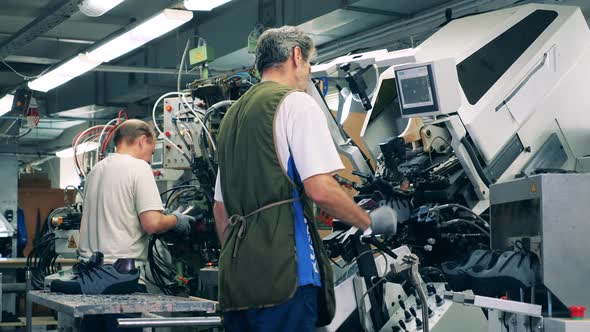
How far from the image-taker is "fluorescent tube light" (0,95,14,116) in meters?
10.9

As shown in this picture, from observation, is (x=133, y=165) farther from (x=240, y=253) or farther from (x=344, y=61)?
(x=240, y=253)

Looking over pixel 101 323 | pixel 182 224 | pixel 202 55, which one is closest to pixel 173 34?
pixel 202 55

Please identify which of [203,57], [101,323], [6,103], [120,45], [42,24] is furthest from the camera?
[6,103]

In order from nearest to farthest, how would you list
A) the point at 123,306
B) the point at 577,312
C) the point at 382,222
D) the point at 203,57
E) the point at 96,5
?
the point at 577,312 < the point at 382,222 < the point at 123,306 < the point at 203,57 < the point at 96,5

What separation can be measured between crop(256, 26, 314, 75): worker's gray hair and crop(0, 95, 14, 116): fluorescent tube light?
8910 mm

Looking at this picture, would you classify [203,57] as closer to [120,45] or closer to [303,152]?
[120,45]

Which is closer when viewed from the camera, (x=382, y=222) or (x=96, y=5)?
(x=382, y=222)

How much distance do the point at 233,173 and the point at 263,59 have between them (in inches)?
16.1

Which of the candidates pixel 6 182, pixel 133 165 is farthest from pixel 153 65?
pixel 133 165

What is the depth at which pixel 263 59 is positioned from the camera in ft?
9.08

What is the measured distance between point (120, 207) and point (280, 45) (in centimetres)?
185

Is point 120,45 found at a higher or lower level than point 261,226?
higher

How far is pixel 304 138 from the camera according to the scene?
8.29 feet

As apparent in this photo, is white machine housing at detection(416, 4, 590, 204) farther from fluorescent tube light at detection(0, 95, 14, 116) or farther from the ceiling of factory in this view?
fluorescent tube light at detection(0, 95, 14, 116)
